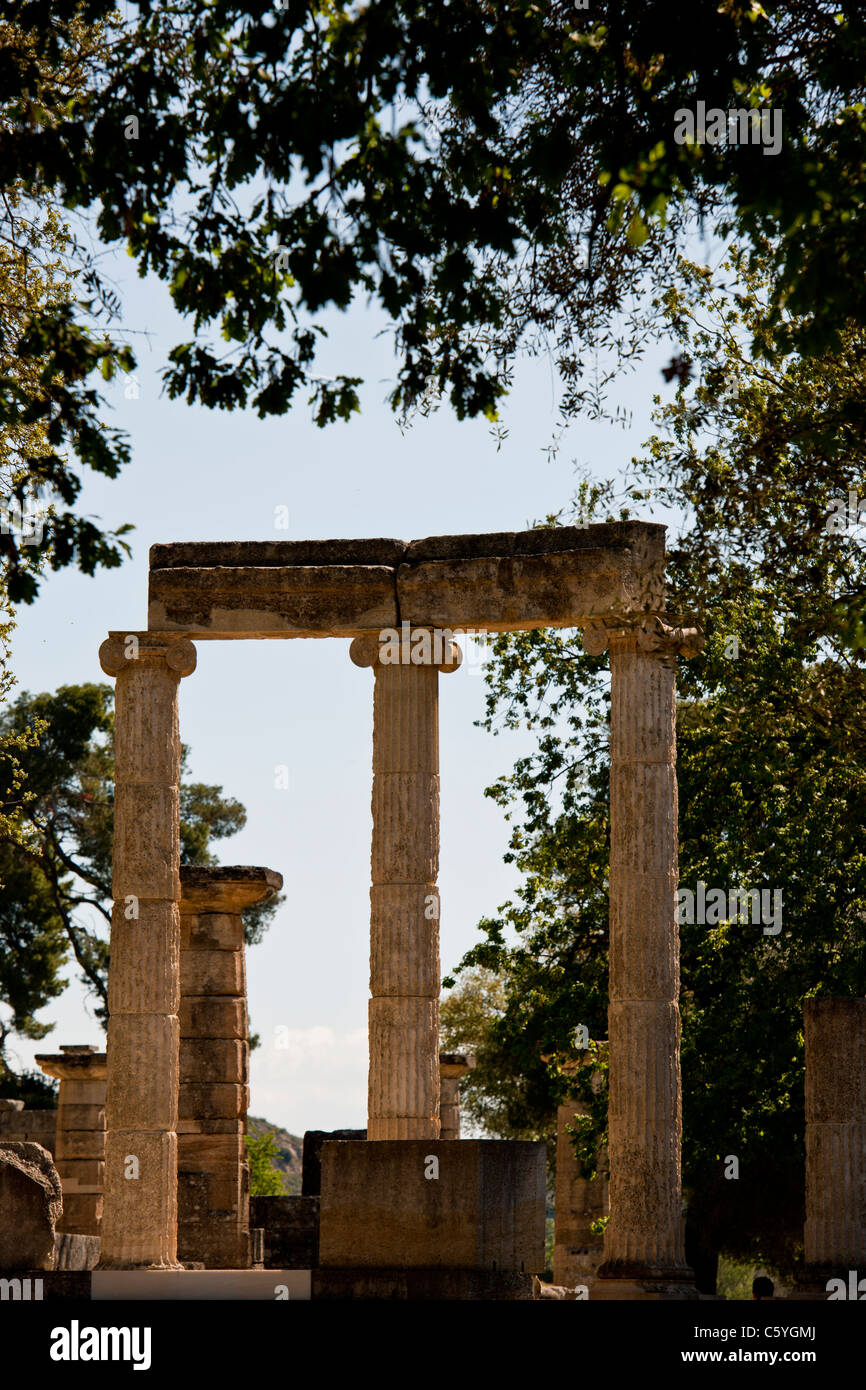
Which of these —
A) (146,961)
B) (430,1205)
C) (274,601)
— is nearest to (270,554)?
(274,601)

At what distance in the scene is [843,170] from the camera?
36.5 ft

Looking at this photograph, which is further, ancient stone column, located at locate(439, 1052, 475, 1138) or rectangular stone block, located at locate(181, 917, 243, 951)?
ancient stone column, located at locate(439, 1052, 475, 1138)

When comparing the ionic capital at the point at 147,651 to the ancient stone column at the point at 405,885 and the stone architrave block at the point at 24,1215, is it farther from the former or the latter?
the stone architrave block at the point at 24,1215

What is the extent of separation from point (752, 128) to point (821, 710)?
23.0 ft

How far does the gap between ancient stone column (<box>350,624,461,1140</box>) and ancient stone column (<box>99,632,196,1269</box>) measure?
247 centimetres

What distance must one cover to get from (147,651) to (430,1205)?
9.97 m

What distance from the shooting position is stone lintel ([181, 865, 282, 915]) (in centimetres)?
2773

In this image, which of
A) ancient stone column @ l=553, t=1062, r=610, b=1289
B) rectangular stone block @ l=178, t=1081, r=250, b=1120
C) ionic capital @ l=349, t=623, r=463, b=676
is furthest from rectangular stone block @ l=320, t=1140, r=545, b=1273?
ancient stone column @ l=553, t=1062, r=610, b=1289

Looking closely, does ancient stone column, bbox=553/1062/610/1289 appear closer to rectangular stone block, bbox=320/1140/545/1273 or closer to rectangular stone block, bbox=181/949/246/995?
rectangular stone block, bbox=181/949/246/995

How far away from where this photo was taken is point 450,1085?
38875 mm

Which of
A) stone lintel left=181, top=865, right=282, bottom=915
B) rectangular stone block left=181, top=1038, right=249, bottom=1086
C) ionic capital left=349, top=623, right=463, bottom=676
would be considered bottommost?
rectangular stone block left=181, top=1038, right=249, bottom=1086

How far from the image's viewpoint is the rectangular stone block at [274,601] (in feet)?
79.2

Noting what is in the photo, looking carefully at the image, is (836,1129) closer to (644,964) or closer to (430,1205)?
(644,964)

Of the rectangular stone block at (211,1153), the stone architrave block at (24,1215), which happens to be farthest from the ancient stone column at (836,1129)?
the rectangular stone block at (211,1153)
